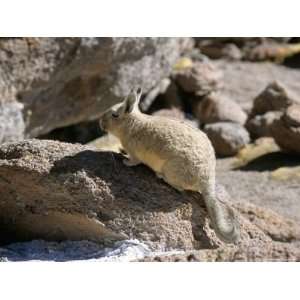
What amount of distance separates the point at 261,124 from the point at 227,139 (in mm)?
1188

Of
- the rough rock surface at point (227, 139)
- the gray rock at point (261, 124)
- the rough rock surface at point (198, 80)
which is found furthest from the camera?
the rough rock surface at point (198, 80)

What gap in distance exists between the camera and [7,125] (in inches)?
444

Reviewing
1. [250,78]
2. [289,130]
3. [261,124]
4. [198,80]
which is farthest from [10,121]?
[250,78]

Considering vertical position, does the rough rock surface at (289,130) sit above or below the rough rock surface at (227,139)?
below

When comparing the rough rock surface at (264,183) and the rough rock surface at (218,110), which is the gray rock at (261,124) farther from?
the rough rock surface at (264,183)

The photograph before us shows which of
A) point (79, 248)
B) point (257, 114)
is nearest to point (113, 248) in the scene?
point (79, 248)

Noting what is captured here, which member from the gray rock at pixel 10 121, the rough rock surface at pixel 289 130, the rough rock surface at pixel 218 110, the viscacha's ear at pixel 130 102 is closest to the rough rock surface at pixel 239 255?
the viscacha's ear at pixel 130 102

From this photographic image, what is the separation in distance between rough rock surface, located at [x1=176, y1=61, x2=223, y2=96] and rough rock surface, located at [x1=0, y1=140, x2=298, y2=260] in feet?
33.1

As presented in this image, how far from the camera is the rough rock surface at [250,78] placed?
17.6 metres

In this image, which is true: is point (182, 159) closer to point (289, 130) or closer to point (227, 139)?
point (289, 130)

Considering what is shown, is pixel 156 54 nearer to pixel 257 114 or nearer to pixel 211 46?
pixel 257 114

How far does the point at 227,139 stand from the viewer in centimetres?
1349

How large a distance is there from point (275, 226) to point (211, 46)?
539 inches

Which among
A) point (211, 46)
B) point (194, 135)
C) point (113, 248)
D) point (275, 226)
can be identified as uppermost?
point (211, 46)
